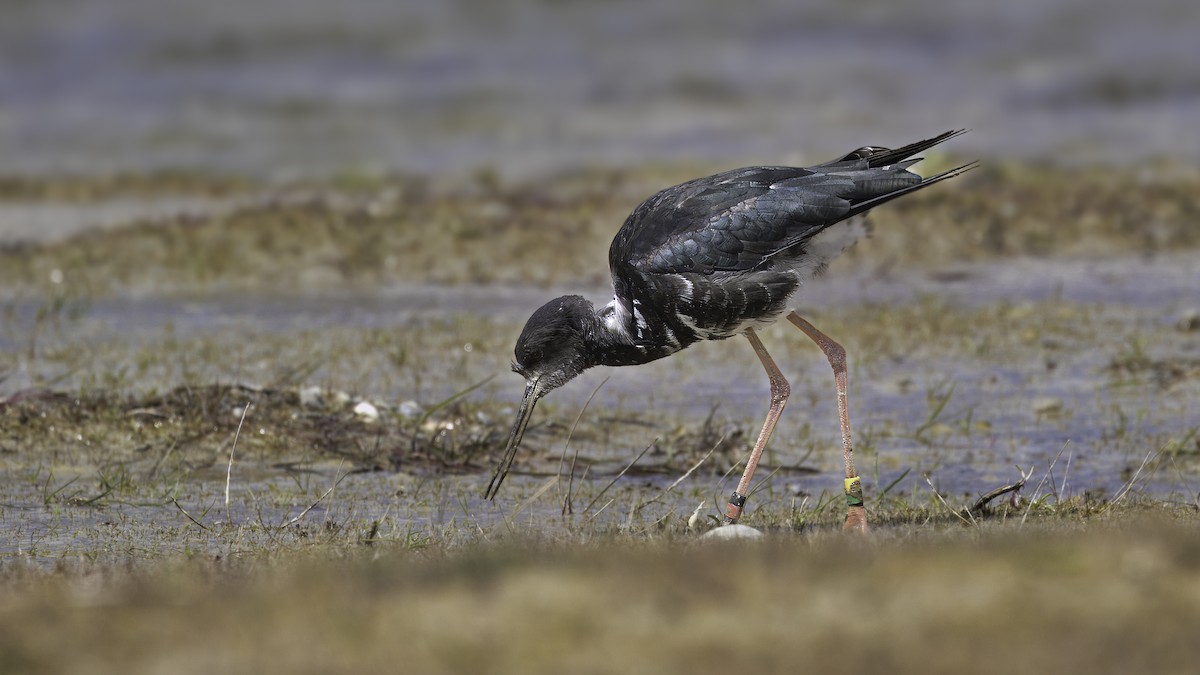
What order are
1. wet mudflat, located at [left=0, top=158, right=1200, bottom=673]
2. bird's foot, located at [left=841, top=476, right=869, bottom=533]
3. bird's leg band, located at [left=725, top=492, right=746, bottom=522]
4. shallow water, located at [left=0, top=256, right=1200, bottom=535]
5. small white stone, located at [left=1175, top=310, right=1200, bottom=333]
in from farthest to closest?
small white stone, located at [left=1175, top=310, right=1200, bottom=333]
shallow water, located at [left=0, top=256, right=1200, bottom=535]
bird's leg band, located at [left=725, top=492, right=746, bottom=522]
bird's foot, located at [left=841, top=476, right=869, bottom=533]
wet mudflat, located at [left=0, top=158, right=1200, bottom=673]

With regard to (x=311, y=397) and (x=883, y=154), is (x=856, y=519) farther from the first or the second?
(x=311, y=397)

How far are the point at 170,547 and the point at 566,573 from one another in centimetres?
253

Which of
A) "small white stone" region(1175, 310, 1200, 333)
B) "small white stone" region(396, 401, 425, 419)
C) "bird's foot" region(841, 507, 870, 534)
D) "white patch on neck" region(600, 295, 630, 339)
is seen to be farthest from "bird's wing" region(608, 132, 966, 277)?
"small white stone" region(1175, 310, 1200, 333)

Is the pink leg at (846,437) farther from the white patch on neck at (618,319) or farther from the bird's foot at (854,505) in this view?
the white patch on neck at (618,319)

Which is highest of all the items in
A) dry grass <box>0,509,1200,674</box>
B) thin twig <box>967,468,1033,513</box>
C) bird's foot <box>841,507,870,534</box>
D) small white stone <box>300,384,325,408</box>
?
dry grass <box>0,509,1200,674</box>

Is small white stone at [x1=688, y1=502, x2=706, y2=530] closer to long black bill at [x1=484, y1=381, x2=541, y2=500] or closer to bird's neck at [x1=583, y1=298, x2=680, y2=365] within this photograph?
bird's neck at [x1=583, y1=298, x2=680, y2=365]

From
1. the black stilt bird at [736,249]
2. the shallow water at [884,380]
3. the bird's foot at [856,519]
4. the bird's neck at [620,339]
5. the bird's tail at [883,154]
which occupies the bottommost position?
the shallow water at [884,380]

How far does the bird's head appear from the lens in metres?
7.10

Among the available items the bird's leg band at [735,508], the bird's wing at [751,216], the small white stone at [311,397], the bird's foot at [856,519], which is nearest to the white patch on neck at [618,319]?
the bird's wing at [751,216]

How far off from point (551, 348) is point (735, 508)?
4.00ft

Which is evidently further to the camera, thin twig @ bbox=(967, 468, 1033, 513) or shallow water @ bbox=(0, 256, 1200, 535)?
shallow water @ bbox=(0, 256, 1200, 535)

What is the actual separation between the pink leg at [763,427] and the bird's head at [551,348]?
792mm

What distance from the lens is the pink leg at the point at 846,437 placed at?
6.43m

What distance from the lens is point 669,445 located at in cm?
813
